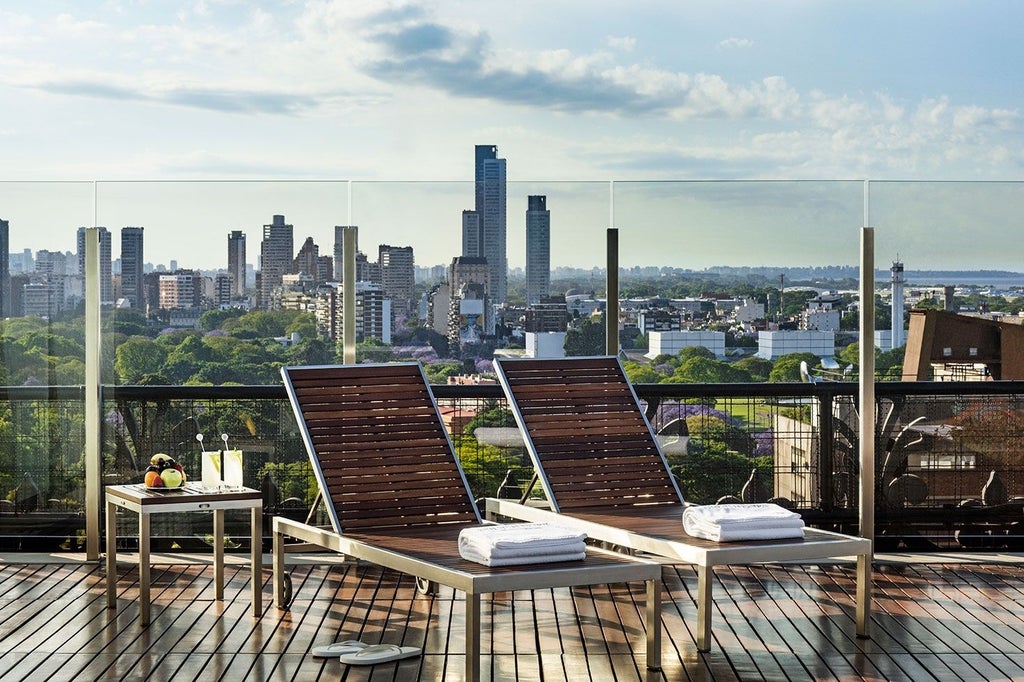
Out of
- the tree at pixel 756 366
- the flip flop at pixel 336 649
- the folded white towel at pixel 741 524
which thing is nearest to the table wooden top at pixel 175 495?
the flip flop at pixel 336 649

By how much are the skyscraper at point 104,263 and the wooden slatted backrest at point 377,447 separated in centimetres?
147

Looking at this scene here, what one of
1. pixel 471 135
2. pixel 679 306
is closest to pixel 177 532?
pixel 679 306

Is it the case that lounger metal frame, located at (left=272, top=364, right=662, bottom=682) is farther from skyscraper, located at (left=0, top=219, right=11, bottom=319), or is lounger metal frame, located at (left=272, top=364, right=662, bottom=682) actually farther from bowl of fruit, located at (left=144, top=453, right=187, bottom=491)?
skyscraper, located at (left=0, top=219, right=11, bottom=319)

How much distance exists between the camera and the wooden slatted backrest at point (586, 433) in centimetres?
623

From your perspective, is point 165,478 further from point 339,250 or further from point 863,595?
point 863,595

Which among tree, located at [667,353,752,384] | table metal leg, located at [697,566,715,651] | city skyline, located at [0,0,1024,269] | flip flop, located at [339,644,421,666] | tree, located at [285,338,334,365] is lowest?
flip flop, located at [339,644,421,666]

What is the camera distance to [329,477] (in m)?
5.87

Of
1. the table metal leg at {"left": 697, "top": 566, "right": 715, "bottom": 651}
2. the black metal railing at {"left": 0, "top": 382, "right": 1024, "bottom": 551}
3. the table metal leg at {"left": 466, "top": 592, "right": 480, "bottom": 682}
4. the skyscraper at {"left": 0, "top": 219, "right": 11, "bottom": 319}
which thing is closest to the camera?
the table metal leg at {"left": 466, "top": 592, "right": 480, "bottom": 682}

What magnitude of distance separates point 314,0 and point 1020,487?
11.2 meters

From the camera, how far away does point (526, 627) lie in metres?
5.59

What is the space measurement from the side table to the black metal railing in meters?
1.07

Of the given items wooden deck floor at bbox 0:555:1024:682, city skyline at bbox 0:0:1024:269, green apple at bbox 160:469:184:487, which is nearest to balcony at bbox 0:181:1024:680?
wooden deck floor at bbox 0:555:1024:682

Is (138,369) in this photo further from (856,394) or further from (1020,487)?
(1020,487)

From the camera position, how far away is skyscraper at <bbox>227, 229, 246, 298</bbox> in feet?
23.4
